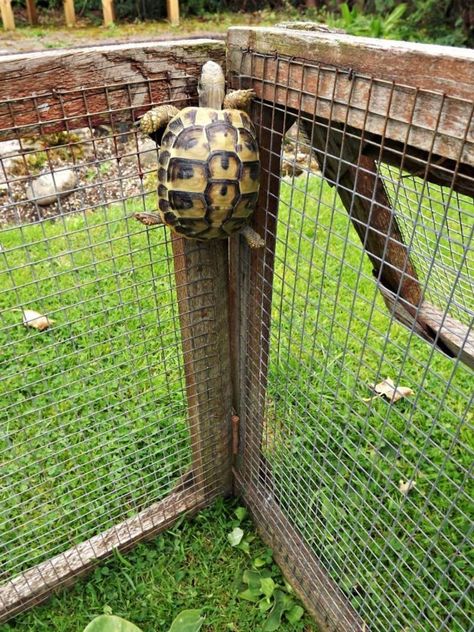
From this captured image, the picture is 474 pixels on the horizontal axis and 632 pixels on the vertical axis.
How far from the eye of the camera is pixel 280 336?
1.54 meters

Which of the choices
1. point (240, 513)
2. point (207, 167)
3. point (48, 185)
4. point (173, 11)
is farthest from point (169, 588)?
point (173, 11)

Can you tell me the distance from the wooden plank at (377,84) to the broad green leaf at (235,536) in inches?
54.9

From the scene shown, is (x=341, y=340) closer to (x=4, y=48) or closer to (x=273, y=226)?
(x=273, y=226)

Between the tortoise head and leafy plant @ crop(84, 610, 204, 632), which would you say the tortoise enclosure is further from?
leafy plant @ crop(84, 610, 204, 632)

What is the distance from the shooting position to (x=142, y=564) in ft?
5.89

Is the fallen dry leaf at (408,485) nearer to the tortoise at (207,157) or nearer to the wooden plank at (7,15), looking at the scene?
the tortoise at (207,157)

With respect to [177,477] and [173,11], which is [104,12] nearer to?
[173,11]

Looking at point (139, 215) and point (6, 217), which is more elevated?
point (139, 215)

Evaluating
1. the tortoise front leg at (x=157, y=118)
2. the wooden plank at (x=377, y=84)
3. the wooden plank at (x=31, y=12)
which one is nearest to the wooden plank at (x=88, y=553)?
the tortoise front leg at (x=157, y=118)

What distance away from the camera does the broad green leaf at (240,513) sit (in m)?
1.92

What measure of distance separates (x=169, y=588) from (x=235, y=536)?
270 millimetres

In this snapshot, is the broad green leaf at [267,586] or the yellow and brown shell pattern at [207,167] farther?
the broad green leaf at [267,586]

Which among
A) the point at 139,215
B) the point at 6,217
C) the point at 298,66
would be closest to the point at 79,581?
the point at 139,215

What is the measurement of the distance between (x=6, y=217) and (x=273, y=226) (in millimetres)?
2738
